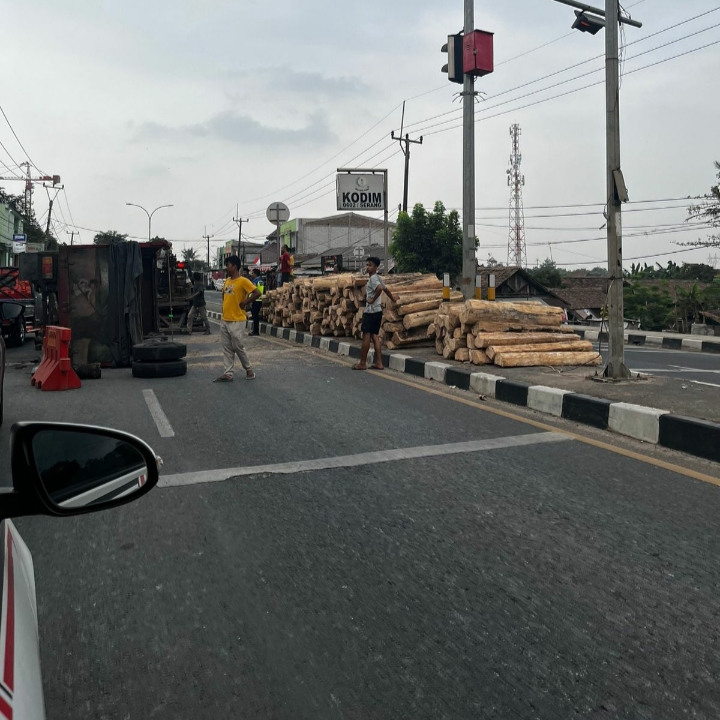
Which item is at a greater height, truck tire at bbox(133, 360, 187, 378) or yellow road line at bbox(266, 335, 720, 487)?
truck tire at bbox(133, 360, 187, 378)

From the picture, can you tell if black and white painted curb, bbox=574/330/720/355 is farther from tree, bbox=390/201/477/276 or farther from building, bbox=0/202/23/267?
building, bbox=0/202/23/267

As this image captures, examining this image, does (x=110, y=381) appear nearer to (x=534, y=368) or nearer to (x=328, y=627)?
(x=534, y=368)

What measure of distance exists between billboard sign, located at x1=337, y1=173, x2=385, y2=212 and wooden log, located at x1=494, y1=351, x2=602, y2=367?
45.2ft

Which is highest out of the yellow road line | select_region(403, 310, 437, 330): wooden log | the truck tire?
select_region(403, 310, 437, 330): wooden log

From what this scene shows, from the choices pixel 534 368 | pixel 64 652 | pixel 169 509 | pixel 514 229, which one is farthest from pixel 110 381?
pixel 514 229

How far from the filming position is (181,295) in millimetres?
20281

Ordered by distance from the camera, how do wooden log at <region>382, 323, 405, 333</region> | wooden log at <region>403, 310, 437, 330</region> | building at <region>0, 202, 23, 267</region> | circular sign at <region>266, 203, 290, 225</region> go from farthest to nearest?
building at <region>0, 202, 23, 267</region>, circular sign at <region>266, 203, 290, 225</region>, wooden log at <region>382, 323, 405, 333</region>, wooden log at <region>403, 310, 437, 330</region>

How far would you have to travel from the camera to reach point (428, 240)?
42.9m

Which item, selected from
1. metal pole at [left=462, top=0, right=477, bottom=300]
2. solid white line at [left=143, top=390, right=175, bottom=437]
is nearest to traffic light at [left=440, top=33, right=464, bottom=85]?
metal pole at [left=462, top=0, right=477, bottom=300]

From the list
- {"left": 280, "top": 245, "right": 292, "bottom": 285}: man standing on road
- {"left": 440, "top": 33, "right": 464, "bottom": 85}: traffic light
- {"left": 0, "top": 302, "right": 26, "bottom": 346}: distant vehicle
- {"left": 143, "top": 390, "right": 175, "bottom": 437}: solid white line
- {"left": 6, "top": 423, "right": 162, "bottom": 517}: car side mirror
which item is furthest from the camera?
{"left": 280, "top": 245, "right": 292, "bottom": 285}: man standing on road

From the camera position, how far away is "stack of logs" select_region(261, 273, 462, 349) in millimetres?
13094

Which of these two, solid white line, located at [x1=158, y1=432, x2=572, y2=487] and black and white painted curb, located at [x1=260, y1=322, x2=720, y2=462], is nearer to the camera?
solid white line, located at [x1=158, y1=432, x2=572, y2=487]

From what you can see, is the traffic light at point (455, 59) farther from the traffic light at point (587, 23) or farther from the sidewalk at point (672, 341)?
the sidewalk at point (672, 341)

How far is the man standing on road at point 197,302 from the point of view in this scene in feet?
65.4
